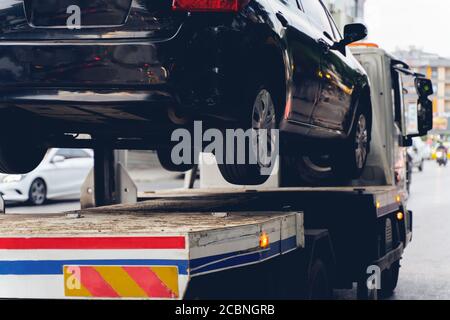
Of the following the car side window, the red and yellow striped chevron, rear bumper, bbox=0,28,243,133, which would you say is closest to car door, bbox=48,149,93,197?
the car side window

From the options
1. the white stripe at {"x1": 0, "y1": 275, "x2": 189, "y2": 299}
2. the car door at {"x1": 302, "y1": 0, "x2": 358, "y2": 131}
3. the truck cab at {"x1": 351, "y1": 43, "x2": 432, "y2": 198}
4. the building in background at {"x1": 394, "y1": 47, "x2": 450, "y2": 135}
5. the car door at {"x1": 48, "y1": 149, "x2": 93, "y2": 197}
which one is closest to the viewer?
the white stripe at {"x1": 0, "y1": 275, "x2": 189, "y2": 299}

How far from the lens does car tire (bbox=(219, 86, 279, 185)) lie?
576 cm

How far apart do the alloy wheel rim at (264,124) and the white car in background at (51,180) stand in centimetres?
1278

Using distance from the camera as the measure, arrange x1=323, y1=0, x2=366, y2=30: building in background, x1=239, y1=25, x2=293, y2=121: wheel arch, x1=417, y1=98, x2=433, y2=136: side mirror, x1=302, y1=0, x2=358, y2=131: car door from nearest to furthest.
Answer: x1=239, y1=25, x2=293, y2=121: wheel arch → x1=302, y1=0, x2=358, y2=131: car door → x1=417, y1=98, x2=433, y2=136: side mirror → x1=323, y1=0, x2=366, y2=30: building in background

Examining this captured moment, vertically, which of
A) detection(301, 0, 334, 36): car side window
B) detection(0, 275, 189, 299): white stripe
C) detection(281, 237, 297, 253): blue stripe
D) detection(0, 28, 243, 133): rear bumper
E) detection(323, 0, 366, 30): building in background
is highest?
detection(323, 0, 366, 30): building in background

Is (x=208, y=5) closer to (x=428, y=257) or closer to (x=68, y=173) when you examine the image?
(x=428, y=257)

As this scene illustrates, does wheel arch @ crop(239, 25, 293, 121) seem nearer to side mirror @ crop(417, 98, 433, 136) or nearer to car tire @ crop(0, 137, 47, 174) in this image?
car tire @ crop(0, 137, 47, 174)

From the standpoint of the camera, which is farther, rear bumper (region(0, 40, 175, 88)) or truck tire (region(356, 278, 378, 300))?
truck tire (region(356, 278, 378, 300))

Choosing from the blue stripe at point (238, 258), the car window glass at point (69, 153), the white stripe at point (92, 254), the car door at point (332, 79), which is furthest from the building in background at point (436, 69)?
the white stripe at point (92, 254)

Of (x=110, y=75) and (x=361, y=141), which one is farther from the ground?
(x=110, y=75)

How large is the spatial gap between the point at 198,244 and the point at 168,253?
142mm

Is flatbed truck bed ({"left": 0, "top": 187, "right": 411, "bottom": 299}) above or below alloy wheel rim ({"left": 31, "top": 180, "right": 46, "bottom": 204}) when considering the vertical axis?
above

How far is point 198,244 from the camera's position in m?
3.83

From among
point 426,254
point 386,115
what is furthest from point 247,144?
point 426,254
